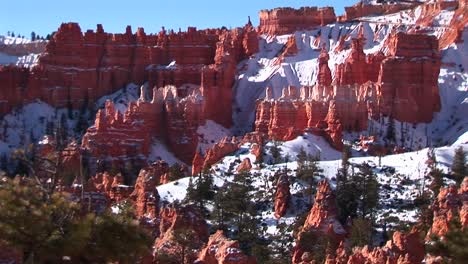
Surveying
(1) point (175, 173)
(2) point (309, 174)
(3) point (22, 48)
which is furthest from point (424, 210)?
(3) point (22, 48)

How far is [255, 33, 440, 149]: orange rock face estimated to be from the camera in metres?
101

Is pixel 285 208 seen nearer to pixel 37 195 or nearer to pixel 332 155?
pixel 332 155

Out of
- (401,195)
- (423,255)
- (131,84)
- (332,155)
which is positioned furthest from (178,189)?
(131,84)

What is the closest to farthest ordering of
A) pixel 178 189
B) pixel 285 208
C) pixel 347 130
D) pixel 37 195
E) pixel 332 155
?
pixel 37 195 → pixel 285 208 → pixel 178 189 → pixel 332 155 → pixel 347 130

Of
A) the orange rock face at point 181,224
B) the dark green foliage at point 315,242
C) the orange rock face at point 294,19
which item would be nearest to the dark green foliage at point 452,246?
the orange rock face at point 181,224

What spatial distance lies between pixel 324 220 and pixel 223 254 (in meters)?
14.1

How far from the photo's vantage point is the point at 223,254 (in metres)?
41.6

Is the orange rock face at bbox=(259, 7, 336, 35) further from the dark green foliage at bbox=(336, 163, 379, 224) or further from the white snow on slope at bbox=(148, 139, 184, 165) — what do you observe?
the dark green foliage at bbox=(336, 163, 379, 224)

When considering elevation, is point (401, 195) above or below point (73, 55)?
below

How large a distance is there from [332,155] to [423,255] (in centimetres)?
4557

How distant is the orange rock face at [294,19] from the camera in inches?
5305

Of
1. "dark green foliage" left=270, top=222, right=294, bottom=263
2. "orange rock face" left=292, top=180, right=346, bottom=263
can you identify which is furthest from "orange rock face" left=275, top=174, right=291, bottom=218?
"orange rock face" left=292, top=180, right=346, bottom=263

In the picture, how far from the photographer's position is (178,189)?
69.9m

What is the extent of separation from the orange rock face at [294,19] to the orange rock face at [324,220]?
78788 millimetres
